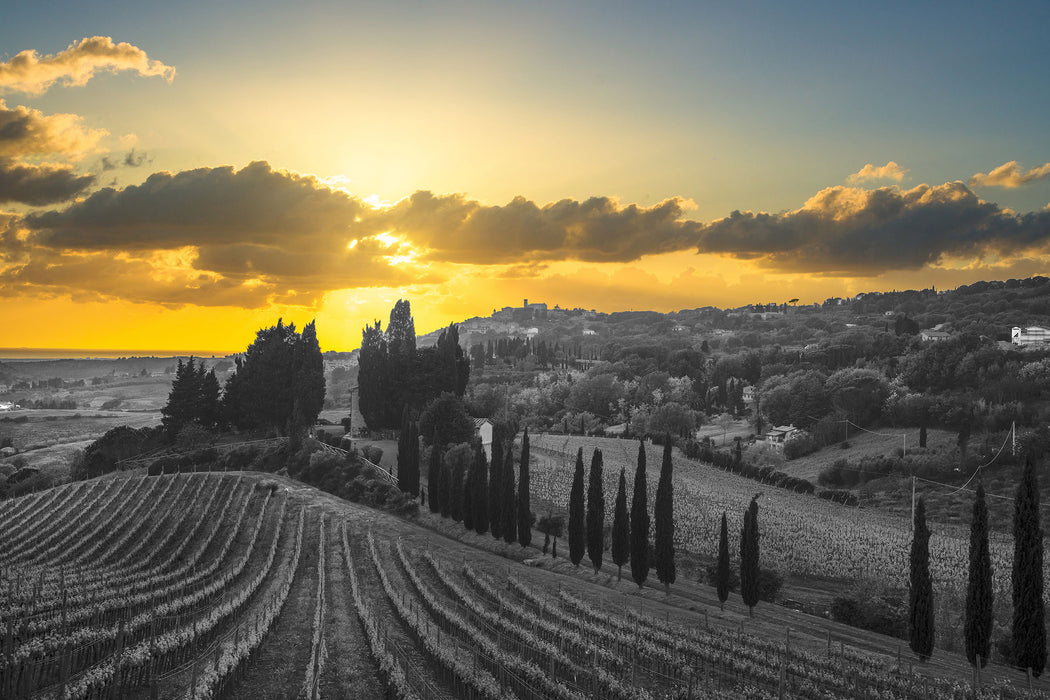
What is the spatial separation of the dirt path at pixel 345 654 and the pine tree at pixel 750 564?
19.2 meters

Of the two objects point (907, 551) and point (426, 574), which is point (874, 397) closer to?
point (907, 551)

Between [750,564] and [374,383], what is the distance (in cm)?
5509

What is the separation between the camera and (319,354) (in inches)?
3135

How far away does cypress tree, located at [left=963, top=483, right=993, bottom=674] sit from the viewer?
92.1ft

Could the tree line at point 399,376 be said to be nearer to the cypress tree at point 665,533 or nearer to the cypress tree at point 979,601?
the cypress tree at point 665,533

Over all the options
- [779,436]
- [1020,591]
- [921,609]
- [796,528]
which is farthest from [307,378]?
[779,436]

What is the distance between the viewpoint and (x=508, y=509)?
49219mm

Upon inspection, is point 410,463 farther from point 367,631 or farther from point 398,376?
point 367,631

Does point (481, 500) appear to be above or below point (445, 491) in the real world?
above

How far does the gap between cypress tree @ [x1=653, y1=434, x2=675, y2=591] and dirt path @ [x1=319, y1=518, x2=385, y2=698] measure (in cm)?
1663

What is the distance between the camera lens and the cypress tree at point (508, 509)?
48844 mm

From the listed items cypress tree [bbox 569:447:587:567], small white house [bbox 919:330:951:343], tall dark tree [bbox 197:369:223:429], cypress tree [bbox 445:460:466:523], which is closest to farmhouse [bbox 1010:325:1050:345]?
small white house [bbox 919:330:951:343]

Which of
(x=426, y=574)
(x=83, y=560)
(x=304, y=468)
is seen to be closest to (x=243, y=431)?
(x=304, y=468)

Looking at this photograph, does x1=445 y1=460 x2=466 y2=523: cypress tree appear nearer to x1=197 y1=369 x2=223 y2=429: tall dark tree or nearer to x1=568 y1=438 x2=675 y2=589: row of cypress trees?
x1=568 y1=438 x2=675 y2=589: row of cypress trees
